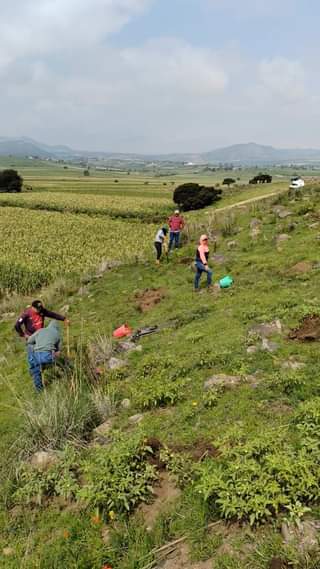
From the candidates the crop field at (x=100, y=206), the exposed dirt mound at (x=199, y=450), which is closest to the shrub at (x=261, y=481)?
the exposed dirt mound at (x=199, y=450)

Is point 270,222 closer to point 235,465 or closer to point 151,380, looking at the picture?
point 151,380

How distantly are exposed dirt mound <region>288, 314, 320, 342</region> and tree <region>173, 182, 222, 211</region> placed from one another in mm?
36174

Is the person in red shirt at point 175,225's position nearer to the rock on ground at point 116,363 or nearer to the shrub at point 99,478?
the rock on ground at point 116,363

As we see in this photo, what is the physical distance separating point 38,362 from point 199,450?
4.46m

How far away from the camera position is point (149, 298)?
45.3 ft

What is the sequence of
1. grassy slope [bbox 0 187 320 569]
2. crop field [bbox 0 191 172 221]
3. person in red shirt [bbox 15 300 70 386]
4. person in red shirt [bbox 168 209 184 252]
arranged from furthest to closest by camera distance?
crop field [bbox 0 191 172 221] → person in red shirt [bbox 168 209 184 252] → person in red shirt [bbox 15 300 70 386] → grassy slope [bbox 0 187 320 569]

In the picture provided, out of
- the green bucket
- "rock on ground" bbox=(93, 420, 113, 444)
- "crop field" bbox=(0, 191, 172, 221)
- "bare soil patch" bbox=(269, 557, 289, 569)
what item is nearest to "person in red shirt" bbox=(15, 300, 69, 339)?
"rock on ground" bbox=(93, 420, 113, 444)

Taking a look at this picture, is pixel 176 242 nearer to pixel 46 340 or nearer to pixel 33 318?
pixel 33 318

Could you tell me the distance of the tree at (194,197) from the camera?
43031 mm

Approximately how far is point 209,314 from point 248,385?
4134 mm

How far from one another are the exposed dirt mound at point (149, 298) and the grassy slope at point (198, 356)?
11.5 inches

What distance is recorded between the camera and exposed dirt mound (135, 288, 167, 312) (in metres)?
13.1

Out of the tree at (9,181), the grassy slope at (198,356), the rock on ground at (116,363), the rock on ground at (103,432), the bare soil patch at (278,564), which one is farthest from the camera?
the tree at (9,181)

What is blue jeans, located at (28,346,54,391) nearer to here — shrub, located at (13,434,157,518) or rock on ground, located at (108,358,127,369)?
rock on ground, located at (108,358,127,369)
